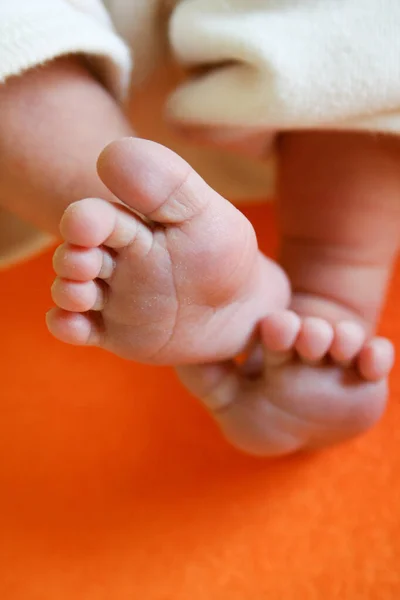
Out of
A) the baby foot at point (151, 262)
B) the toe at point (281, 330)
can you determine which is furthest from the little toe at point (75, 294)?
the toe at point (281, 330)

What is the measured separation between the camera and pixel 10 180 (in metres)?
0.47

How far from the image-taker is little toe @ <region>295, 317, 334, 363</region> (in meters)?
0.50

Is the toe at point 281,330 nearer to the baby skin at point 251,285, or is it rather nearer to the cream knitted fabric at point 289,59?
the baby skin at point 251,285

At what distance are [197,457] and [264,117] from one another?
288 millimetres

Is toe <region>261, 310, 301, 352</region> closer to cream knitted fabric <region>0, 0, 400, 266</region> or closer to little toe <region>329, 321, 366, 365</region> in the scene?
little toe <region>329, 321, 366, 365</region>

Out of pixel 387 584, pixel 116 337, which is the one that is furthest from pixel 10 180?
pixel 387 584

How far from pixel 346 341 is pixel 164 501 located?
0.67ft

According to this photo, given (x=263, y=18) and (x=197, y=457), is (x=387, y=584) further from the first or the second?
(x=263, y=18)

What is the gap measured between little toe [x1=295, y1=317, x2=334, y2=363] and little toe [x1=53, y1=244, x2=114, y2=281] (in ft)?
0.57

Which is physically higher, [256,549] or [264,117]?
[264,117]

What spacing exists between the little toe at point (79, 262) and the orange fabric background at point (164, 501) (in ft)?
0.85

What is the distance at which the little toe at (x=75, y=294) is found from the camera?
0.39 meters

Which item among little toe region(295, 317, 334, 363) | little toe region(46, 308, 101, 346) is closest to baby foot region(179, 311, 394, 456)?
little toe region(295, 317, 334, 363)

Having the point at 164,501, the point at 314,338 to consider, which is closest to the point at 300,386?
the point at 314,338
